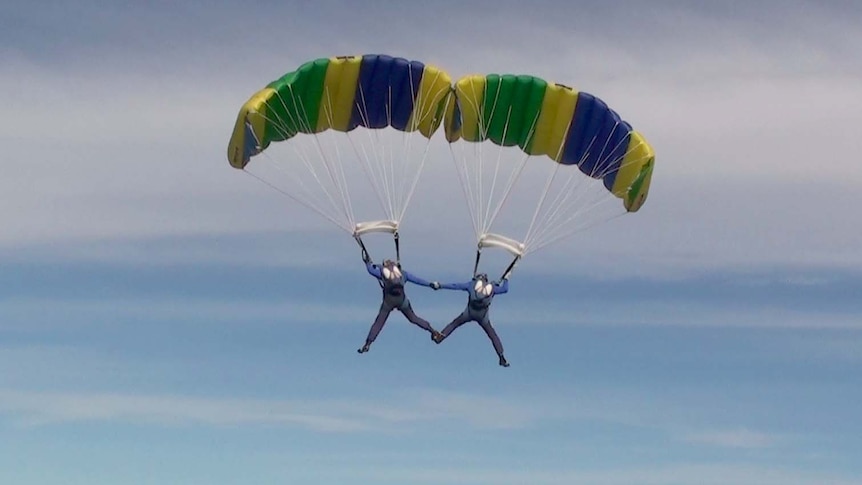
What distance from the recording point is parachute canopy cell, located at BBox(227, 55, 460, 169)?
114 ft

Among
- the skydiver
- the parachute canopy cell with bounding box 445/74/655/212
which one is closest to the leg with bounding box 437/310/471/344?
the skydiver

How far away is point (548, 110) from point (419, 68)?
3.02 metres

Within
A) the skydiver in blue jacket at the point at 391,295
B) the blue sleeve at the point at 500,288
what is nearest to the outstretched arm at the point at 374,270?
the skydiver in blue jacket at the point at 391,295

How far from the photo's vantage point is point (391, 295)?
33.7 meters

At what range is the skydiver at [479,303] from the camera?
33.7m

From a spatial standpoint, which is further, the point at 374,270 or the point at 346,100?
the point at 346,100

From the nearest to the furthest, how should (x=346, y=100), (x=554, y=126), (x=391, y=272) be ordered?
(x=391, y=272)
(x=346, y=100)
(x=554, y=126)

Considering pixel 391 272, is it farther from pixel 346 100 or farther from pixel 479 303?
pixel 346 100

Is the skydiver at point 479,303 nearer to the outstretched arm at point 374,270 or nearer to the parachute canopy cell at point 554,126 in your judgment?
the outstretched arm at point 374,270

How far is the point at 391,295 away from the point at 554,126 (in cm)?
556

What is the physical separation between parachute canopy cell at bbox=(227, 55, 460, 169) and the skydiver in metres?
3.95

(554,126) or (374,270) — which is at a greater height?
(554,126)

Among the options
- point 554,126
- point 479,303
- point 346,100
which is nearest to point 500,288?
point 479,303

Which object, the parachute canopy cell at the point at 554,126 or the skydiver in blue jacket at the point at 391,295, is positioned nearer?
the skydiver in blue jacket at the point at 391,295
